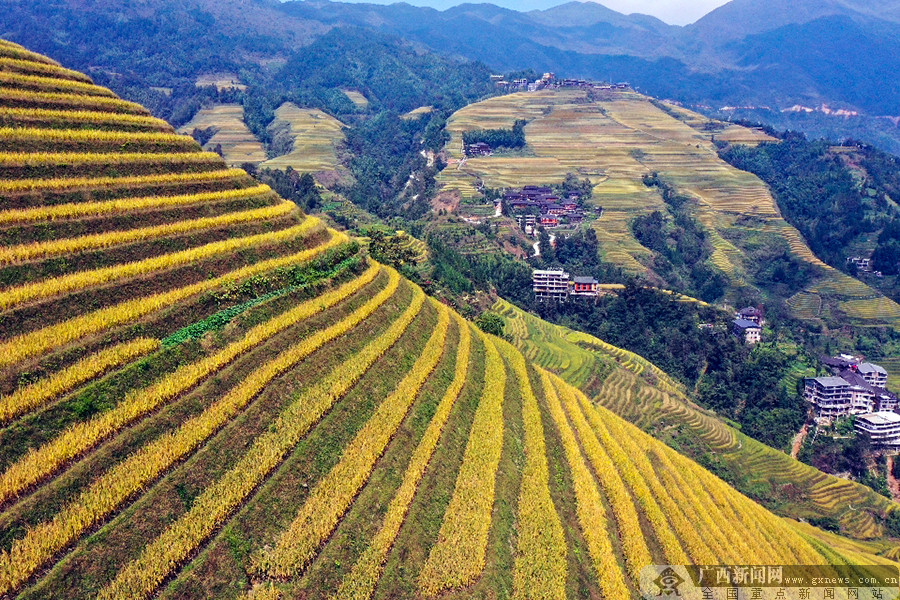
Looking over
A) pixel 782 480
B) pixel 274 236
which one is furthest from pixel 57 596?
pixel 782 480

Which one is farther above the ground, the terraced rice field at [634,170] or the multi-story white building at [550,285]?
the terraced rice field at [634,170]

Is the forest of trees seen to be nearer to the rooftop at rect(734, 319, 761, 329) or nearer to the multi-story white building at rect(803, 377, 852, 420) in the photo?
the rooftop at rect(734, 319, 761, 329)

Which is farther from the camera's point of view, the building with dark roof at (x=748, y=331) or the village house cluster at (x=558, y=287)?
the village house cluster at (x=558, y=287)

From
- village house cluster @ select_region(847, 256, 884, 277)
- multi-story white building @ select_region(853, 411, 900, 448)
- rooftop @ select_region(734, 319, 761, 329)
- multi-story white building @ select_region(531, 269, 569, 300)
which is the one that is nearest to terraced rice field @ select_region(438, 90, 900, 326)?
village house cluster @ select_region(847, 256, 884, 277)

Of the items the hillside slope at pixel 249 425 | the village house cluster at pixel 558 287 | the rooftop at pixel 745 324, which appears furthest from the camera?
the village house cluster at pixel 558 287

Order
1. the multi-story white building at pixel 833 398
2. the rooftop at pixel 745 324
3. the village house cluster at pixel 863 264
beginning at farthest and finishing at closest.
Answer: the village house cluster at pixel 863 264 < the rooftop at pixel 745 324 < the multi-story white building at pixel 833 398

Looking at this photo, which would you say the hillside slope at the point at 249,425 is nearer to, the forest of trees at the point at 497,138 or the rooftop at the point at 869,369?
the rooftop at the point at 869,369

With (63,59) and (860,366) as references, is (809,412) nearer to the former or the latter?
(860,366)

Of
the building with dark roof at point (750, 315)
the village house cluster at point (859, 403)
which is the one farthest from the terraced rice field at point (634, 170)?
the village house cluster at point (859, 403)
